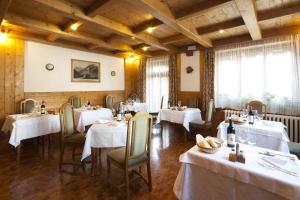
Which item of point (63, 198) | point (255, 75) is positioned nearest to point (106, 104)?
point (63, 198)

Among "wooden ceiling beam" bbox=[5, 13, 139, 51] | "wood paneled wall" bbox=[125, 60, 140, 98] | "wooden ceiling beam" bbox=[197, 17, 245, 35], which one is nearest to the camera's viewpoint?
"wooden ceiling beam" bbox=[5, 13, 139, 51]

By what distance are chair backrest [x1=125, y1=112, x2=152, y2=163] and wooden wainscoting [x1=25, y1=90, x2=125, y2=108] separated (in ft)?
14.5

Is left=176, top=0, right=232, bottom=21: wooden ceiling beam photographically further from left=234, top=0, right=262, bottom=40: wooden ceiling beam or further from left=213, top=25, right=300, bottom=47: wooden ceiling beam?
left=213, top=25, right=300, bottom=47: wooden ceiling beam

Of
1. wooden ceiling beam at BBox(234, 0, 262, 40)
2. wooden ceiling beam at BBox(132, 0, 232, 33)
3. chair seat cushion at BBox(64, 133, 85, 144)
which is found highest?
wooden ceiling beam at BBox(132, 0, 232, 33)

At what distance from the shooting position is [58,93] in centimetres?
568

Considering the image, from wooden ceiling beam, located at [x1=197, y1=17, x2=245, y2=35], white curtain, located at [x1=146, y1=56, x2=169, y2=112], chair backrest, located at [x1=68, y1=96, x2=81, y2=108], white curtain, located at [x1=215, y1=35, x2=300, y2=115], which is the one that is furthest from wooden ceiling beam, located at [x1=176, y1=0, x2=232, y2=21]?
chair backrest, located at [x1=68, y1=96, x2=81, y2=108]

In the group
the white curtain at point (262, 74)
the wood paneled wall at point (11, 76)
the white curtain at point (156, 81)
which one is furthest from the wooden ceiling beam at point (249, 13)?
the wood paneled wall at point (11, 76)

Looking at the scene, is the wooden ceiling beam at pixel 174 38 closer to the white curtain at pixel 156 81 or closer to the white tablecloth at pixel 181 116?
the white curtain at pixel 156 81

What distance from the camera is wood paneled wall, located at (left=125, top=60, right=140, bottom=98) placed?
25.9 ft

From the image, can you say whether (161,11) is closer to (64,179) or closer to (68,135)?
(68,135)

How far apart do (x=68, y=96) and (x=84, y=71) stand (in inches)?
43.1

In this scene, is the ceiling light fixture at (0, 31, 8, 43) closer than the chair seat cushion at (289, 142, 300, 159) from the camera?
No

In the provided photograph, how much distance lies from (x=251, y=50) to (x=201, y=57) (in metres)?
1.50

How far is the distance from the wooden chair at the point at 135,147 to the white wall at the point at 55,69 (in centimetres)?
421
